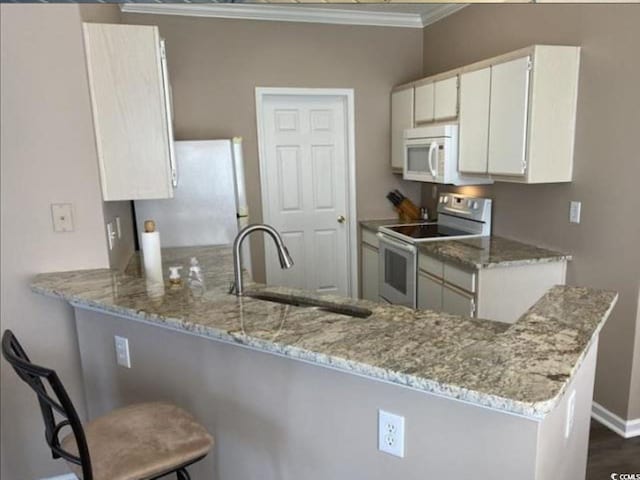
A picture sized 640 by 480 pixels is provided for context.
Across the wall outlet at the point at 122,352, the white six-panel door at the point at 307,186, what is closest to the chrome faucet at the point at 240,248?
the wall outlet at the point at 122,352

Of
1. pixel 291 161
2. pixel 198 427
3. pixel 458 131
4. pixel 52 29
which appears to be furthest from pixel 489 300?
pixel 52 29

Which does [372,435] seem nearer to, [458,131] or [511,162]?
[511,162]

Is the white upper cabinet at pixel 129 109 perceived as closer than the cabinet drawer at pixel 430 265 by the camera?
Yes

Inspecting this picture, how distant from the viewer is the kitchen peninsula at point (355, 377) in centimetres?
108

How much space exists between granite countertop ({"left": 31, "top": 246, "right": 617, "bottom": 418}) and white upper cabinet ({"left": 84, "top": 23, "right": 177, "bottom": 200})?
0.51 metres

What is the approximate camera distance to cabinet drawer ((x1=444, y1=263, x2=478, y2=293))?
9.41 feet

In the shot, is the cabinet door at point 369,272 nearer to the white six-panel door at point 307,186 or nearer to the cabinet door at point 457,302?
Answer: the white six-panel door at point 307,186

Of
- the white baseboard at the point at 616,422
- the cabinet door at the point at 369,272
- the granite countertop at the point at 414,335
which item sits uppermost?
the granite countertop at the point at 414,335

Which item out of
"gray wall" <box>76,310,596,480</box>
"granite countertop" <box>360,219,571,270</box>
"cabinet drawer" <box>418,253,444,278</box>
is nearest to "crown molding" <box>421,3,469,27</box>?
"granite countertop" <box>360,219,571,270</box>

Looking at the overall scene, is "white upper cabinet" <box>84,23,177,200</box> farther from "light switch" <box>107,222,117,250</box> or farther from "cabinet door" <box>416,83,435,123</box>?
"cabinet door" <box>416,83,435,123</box>

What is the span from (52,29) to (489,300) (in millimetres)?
2584

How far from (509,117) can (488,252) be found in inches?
33.1

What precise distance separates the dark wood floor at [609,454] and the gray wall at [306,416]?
871 millimetres

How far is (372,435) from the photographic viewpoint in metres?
1.29
